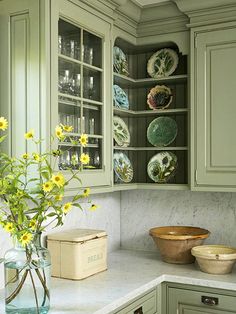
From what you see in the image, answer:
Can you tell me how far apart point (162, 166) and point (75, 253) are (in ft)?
3.17

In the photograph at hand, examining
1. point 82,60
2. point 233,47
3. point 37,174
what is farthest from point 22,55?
point 233,47

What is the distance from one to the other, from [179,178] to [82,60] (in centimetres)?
118

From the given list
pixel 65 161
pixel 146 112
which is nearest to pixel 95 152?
pixel 65 161

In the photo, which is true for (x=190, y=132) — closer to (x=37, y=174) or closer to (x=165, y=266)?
(x=165, y=266)

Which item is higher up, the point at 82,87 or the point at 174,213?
the point at 82,87

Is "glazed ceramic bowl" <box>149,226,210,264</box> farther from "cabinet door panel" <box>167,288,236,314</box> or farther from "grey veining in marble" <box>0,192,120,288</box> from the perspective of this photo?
"grey veining in marble" <box>0,192,120,288</box>

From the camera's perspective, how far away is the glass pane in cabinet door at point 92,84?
7.95 ft

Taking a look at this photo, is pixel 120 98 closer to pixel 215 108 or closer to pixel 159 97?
pixel 159 97

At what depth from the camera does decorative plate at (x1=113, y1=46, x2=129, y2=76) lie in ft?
9.41

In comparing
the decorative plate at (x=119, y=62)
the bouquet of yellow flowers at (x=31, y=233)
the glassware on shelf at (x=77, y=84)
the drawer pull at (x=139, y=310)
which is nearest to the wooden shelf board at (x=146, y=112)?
the decorative plate at (x=119, y=62)

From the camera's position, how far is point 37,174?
81.9 inches

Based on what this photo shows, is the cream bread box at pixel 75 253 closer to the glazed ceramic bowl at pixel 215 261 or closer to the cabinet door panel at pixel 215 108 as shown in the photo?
the glazed ceramic bowl at pixel 215 261

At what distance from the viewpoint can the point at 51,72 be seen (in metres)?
2.12

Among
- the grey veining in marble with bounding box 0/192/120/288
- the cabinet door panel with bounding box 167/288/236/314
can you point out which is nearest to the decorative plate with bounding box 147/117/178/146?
the grey veining in marble with bounding box 0/192/120/288
